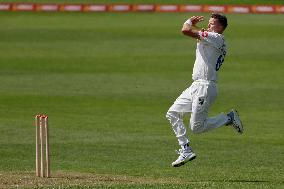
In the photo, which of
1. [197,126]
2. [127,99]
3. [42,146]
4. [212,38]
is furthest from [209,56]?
[127,99]

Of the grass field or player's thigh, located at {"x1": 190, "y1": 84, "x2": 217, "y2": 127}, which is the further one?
the grass field

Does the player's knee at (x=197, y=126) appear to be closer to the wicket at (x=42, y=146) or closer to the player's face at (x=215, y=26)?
the player's face at (x=215, y=26)

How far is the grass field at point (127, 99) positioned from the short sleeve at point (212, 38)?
1.95 m

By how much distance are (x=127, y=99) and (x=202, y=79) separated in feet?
36.7

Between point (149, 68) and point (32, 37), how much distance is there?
9.16 meters

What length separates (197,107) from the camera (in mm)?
14773

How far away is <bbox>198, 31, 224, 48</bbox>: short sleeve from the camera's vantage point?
14.4 metres

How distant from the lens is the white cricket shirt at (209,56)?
47.8 ft

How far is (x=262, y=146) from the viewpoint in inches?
758

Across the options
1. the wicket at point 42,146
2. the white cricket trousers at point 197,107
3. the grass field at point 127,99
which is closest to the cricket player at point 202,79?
the white cricket trousers at point 197,107

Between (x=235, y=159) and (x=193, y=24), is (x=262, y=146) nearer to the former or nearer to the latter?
(x=235, y=159)

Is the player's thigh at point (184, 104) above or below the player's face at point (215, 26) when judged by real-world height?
below

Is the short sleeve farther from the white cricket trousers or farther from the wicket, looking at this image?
the wicket

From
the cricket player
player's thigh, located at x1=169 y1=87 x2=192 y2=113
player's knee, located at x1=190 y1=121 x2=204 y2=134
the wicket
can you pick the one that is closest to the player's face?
the cricket player
